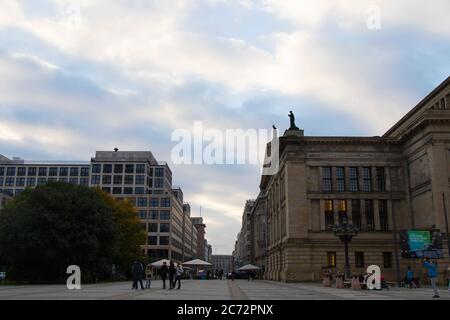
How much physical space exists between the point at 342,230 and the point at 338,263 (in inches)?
607

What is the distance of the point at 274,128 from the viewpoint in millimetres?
72438

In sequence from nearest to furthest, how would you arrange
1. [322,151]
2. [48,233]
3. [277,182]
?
[48,233] → [322,151] → [277,182]

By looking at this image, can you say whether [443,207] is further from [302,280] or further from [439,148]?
[302,280]

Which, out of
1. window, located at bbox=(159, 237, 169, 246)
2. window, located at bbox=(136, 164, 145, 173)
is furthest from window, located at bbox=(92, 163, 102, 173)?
window, located at bbox=(159, 237, 169, 246)

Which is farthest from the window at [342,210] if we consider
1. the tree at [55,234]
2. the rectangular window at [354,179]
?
the tree at [55,234]

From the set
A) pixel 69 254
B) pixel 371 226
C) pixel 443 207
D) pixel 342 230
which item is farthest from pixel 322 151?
pixel 69 254

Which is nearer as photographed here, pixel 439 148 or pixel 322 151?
pixel 439 148

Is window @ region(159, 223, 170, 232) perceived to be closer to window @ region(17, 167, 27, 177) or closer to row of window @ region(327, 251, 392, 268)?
window @ region(17, 167, 27, 177)

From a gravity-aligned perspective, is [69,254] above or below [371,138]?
below

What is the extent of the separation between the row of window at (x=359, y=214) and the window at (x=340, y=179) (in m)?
1.69

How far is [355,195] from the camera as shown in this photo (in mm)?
52438

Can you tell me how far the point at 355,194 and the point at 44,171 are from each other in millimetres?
119778

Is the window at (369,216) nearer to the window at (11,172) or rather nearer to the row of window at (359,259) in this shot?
the row of window at (359,259)

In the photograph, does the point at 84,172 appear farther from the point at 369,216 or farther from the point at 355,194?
the point at 369,216
